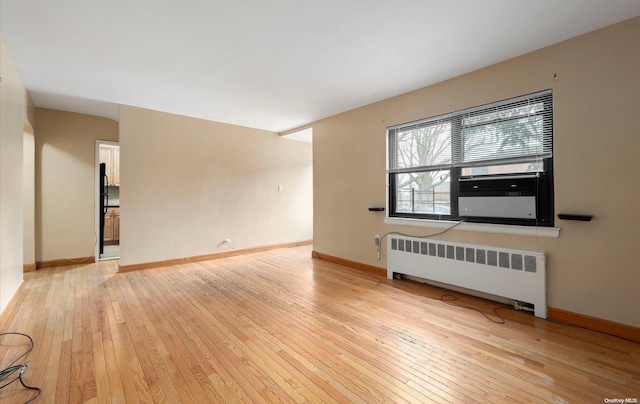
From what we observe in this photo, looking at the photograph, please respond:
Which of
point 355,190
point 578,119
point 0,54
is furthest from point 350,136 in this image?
point 0,54

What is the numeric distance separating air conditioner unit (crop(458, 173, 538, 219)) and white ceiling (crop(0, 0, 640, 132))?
4.11 feet

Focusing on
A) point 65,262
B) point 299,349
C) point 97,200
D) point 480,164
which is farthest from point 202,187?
point 480,164

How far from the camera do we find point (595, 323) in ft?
7.77

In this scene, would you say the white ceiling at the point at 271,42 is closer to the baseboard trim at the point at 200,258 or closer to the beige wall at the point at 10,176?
the beige wall at the point at 10,176

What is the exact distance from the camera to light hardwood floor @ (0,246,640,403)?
1.66 m

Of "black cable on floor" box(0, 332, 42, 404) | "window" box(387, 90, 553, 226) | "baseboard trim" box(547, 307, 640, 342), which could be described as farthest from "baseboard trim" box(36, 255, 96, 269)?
"baseboard trim" box(547, 307, 640, 342)

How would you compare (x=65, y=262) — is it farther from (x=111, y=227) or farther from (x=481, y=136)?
(x=481, y=136)

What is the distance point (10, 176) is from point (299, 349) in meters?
3.42

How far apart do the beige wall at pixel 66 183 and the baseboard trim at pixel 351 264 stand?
13.4 feet

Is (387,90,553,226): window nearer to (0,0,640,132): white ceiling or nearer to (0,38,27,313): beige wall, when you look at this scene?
(0,0,640,132): white ceiling

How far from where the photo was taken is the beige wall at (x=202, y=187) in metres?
4.40

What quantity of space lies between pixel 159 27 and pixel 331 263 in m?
3.88

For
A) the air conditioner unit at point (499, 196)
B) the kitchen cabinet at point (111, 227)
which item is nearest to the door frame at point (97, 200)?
the kitchen cabinet at point (111, 227)

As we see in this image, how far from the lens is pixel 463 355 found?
2027mm
